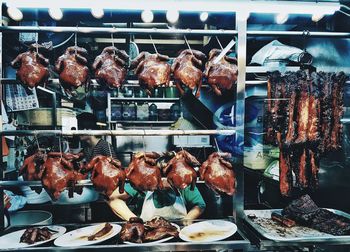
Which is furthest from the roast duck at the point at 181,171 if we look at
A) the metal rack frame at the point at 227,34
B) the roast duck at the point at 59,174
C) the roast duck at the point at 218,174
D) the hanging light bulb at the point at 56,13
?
the hanging light bulb at the point at 56,13

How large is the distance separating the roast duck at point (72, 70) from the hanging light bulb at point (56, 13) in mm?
355

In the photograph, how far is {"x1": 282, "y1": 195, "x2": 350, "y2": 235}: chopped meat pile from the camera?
2.66 meters

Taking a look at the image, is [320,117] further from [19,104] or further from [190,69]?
[19,104]

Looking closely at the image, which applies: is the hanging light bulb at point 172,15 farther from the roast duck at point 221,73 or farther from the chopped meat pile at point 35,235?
the chopped meat pile at point 35,235

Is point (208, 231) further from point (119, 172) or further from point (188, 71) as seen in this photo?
point (188, 71)

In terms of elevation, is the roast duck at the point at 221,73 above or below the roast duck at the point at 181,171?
above

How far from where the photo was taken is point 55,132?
2596 mm

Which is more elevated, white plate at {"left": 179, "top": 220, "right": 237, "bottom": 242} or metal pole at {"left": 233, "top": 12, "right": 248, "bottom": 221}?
metal pole at {"left": 233, "top": 12, "right": 248, "bottom": 221}

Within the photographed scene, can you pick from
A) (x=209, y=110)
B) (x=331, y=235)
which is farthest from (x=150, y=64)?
(x=209, y=110)

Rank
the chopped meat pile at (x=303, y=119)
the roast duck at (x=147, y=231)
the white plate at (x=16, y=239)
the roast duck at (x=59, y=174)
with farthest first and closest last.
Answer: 1. the chopped meat pile at (x=303, y=119)
2. the roast duck at (x=59, y=174)
3. the roast duck at (x=147, y=231)
4. the white plate at (x=16, y=239)

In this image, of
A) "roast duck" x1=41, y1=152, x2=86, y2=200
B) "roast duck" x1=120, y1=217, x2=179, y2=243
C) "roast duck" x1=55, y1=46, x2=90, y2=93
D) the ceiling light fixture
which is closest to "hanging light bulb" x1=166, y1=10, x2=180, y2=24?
the ceiling light fixture

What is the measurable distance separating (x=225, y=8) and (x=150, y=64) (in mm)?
811

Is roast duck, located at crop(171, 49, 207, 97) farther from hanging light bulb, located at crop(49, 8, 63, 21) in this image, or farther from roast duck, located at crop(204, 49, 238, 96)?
hanging light bulb, located at crop(49, 8, 63, 21)

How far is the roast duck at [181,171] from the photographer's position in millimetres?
2703
